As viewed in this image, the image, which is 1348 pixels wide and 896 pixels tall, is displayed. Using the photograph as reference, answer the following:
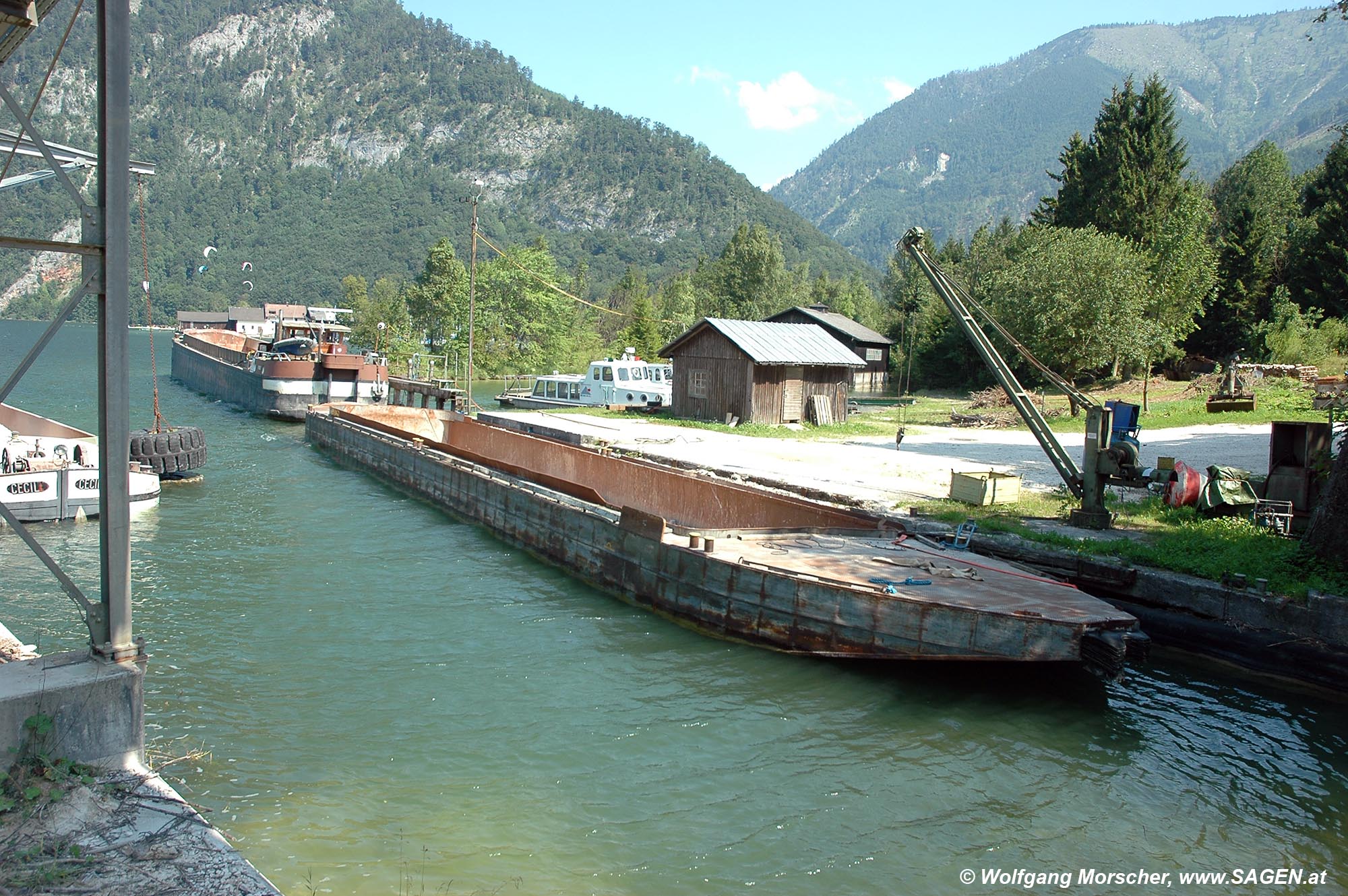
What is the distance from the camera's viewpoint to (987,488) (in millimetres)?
16000

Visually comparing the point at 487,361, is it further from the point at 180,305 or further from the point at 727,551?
the point at 180,305

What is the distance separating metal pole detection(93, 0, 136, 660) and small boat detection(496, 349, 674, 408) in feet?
93.6

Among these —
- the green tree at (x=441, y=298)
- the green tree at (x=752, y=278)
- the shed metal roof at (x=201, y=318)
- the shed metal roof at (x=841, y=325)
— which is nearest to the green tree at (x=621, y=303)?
the green tree at (x=752, y=278)

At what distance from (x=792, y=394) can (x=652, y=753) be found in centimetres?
2247

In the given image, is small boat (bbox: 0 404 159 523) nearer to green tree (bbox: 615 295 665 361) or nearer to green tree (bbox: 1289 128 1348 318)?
green tree (bbox: 615 295 665 361)

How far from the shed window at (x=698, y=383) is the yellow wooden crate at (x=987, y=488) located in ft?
49.9

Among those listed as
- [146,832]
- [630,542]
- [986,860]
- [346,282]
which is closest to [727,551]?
[630,542]

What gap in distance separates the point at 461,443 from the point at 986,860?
22399 millimetres

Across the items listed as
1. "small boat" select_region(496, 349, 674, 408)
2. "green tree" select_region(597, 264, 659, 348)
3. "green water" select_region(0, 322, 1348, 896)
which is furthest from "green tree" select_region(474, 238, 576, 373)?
"green water" select_region(0, 322, 1348, 896)

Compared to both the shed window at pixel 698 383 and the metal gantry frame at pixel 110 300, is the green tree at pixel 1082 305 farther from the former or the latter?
the metal gantry frame at pixel 110 300

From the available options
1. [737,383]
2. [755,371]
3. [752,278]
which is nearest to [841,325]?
[752,278]

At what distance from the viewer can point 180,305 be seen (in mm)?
170000

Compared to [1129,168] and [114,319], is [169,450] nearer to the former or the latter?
[114,319]

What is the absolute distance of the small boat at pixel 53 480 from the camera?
16219 millimetres
